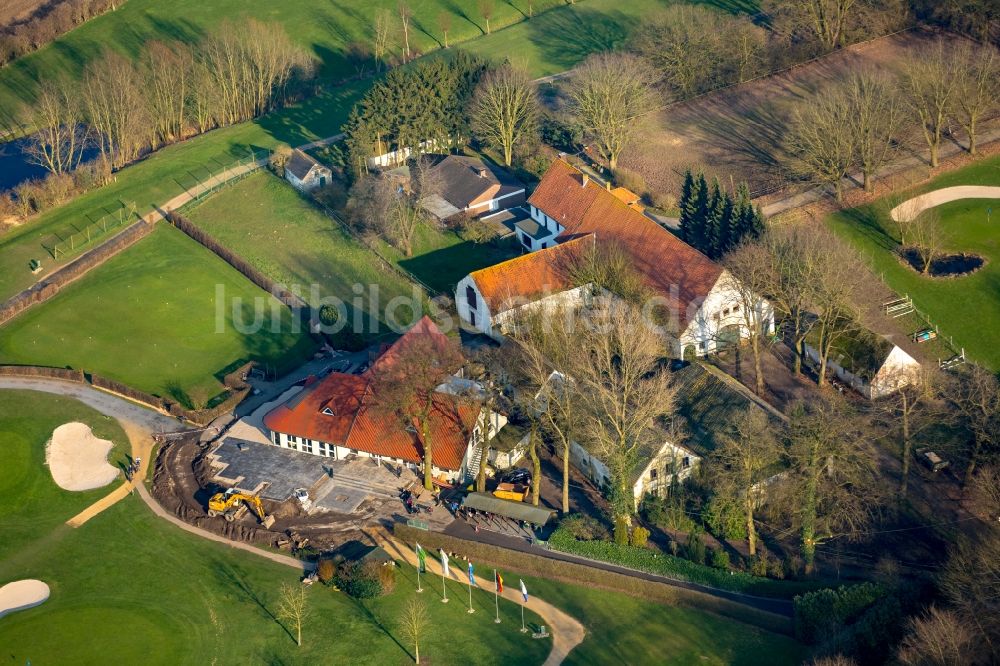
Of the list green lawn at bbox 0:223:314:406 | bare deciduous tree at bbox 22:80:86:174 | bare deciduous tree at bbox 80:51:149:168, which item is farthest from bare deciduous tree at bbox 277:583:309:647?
bare deciduous tree at bbox 22:80:86:174

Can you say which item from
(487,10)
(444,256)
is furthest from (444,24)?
(444,256)

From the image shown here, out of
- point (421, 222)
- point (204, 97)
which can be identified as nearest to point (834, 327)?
point (421, 222)

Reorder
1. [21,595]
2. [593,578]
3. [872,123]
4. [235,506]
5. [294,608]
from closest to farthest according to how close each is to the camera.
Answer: [294,608]
[593,578]
[21,595]
[235,506]
[872,123]

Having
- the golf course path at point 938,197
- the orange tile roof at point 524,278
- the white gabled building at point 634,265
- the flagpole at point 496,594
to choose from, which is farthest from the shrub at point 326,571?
the golf course path at point 938,197

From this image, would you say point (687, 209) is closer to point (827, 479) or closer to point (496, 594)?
point (827, 479)

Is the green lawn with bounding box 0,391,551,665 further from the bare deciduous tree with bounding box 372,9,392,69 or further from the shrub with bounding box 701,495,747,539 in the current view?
the bare deciduous tree with bounding box 372,9,392,69
